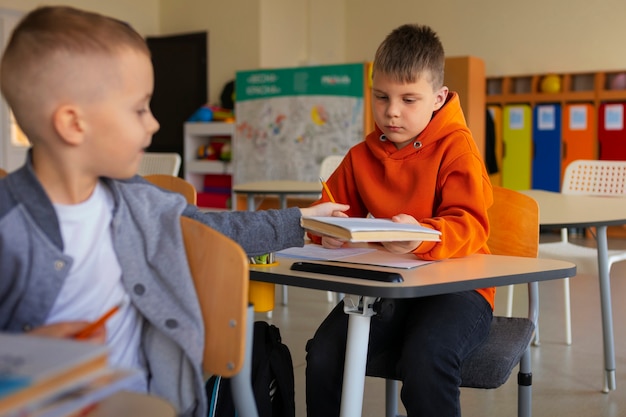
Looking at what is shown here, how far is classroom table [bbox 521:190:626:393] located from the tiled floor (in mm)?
150

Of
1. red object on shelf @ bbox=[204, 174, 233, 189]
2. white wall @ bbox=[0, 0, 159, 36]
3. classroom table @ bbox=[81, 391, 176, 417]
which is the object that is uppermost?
white wall @ bbox=[0, 0, 159, 36]

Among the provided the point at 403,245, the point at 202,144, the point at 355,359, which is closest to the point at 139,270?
the point at 355,359

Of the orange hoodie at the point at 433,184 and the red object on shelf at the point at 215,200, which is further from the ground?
the orange hoodie at the point at 433,184

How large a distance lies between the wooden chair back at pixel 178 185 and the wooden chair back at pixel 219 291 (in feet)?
2.77

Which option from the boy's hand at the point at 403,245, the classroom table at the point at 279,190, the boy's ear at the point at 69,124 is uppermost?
the boy's ear at the point at 69,124

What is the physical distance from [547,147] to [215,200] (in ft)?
12.0

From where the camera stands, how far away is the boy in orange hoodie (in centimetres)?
146

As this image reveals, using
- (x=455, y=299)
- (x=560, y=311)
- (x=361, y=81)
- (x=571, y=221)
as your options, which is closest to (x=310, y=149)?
(x=361, y=81)

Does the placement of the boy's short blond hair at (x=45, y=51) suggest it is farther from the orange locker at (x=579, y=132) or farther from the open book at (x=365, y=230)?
the orange locker at (x=579, y=132)

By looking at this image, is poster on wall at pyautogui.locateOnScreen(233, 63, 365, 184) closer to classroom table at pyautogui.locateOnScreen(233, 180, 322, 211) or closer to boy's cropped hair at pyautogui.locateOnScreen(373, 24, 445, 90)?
classroom table at pyautogui.locateOnScreen(233, 180, 322, 211)

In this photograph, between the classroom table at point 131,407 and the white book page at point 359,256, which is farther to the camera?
the white book page at point 359,256

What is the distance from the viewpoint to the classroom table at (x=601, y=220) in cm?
219

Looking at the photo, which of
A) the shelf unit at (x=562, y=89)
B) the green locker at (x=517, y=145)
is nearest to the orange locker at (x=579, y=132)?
the shelf unit at (x=562, y=89)

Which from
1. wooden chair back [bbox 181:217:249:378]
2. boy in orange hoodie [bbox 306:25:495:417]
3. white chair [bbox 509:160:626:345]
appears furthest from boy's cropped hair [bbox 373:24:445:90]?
white chair [bbox 509:160:626:345]
